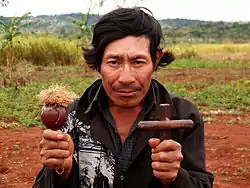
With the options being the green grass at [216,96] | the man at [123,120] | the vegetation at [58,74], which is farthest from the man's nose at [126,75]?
the green grass at [216,96]

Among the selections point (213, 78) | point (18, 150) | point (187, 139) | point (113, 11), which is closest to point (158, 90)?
point (187, 139)

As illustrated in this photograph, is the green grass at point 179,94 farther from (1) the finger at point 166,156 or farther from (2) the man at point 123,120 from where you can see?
(1) the finger at point 166,156

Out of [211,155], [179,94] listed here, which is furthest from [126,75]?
[179,94]

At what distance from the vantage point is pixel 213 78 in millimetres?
16828

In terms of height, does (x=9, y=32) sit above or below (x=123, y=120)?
below

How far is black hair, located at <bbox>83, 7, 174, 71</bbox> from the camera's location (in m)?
2.12

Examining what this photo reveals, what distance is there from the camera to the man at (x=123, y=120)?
2098 mm

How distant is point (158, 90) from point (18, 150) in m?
4.72

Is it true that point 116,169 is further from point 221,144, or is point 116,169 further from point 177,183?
point 221,144

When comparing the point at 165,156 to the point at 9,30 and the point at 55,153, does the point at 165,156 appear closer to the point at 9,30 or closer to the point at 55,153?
the point at 55,153

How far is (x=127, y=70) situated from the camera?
2.09 meters

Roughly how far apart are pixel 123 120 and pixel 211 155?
436 centimetres

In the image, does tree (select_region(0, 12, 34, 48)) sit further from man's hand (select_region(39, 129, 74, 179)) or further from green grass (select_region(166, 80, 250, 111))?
man's hand (select_region(39, 129, 74, 179))

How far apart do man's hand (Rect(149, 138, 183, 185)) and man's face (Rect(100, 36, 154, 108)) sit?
1.46 feet
